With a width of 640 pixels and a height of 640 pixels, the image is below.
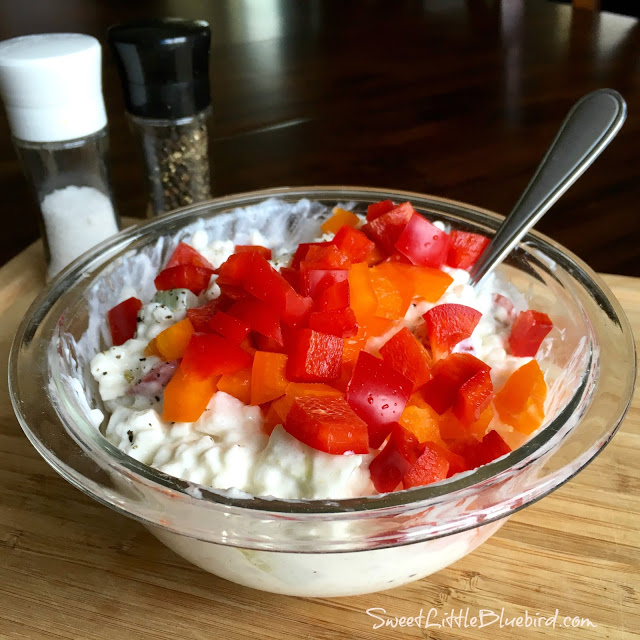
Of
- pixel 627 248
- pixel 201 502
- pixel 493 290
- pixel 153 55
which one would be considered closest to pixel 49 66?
pixel 153 55

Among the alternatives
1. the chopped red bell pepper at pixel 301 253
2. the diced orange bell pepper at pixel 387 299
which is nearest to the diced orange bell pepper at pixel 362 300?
the diced orange bell pepper at pixel 387 299

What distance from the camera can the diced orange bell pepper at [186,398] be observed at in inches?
43.4

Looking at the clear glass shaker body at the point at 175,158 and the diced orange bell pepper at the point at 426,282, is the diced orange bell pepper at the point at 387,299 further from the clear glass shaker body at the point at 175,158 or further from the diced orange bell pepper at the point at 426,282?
the clear glass shaker body at the point at 175,158

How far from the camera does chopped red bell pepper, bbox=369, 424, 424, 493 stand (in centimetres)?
100

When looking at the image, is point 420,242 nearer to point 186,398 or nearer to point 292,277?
point 292,277

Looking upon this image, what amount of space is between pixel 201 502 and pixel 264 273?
1.33ft

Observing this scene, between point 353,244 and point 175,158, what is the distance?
87 centimetres

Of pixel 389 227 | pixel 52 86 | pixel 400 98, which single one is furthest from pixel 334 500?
pixel 400 98

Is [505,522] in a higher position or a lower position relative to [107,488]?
lower

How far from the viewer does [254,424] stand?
111 centimetres

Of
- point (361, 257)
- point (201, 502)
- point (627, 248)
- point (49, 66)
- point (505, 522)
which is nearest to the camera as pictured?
point (201, 502)

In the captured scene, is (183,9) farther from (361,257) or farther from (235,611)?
(235,611)

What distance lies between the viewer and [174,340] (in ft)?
3.93

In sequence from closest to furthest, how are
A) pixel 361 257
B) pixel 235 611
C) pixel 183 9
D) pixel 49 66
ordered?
pixel 235 611 → pixel 361 257 → pixel 49 66 → pixel 183 9
